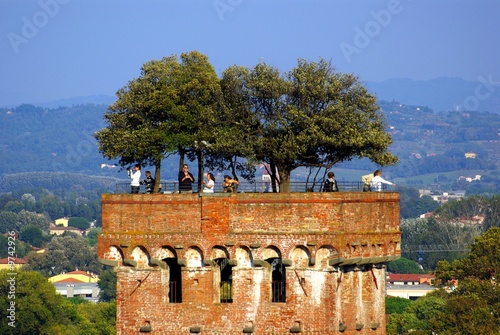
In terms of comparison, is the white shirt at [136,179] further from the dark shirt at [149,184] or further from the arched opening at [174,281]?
the arched opening at [174,281]

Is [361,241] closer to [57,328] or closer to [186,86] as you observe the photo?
[186,86]

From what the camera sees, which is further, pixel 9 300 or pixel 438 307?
pixel 9 300

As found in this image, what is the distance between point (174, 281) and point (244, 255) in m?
1.76

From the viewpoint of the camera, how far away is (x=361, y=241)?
A: 39.2 metres

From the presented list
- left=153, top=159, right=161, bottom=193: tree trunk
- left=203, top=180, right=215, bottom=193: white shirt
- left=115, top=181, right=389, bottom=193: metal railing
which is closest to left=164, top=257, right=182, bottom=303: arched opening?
left=203, top=180, right=215, bottom=193: white shirt

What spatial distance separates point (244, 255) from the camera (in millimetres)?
38906

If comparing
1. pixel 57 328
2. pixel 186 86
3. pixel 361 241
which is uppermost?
pixel 186 86

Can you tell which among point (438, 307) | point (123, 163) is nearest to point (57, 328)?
point (438, 307)

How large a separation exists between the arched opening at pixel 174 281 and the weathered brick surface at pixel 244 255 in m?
0.14

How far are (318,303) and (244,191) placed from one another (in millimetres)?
3103

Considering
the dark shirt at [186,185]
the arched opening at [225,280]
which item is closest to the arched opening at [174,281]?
the arched opening at [225,280]

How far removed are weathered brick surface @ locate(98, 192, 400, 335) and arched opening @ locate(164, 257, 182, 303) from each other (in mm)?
144

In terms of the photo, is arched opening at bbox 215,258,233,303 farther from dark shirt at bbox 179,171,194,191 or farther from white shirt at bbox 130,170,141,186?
white shirt at bbox 130,170,141,186

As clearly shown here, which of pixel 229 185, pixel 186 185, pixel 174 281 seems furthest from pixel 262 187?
pixel 174 281
